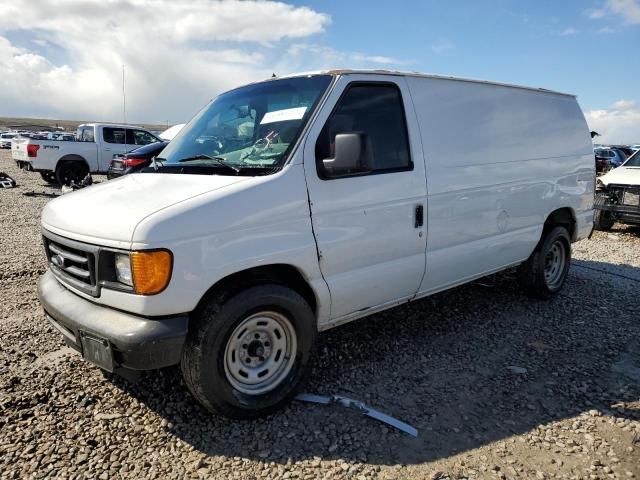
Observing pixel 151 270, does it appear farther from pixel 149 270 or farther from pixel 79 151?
pixel 79 151

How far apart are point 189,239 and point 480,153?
2.79m

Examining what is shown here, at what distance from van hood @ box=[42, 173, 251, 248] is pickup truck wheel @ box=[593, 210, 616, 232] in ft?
30.9

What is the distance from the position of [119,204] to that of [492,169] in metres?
3.17

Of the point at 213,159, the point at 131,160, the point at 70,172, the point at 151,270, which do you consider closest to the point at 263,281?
the point at 151,270

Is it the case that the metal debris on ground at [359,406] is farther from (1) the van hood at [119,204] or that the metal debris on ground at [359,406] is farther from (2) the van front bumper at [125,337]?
(1) the van hood at [119,204]

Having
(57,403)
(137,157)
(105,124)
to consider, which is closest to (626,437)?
(57,403)

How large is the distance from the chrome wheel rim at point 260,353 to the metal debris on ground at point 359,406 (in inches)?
10.7

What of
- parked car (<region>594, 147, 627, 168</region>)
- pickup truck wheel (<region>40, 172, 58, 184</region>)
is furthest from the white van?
parked car (<region>594, 147, 627, 168</region>)

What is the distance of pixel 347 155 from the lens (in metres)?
2.98

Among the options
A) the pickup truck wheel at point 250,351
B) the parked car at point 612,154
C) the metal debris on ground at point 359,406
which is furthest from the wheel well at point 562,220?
the parked car at point 612,154

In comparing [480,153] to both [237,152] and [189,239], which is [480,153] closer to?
[237,152]

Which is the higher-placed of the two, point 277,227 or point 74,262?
point 277,227

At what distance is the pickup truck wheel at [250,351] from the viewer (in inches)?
107

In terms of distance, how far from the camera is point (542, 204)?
4953 millimetres
